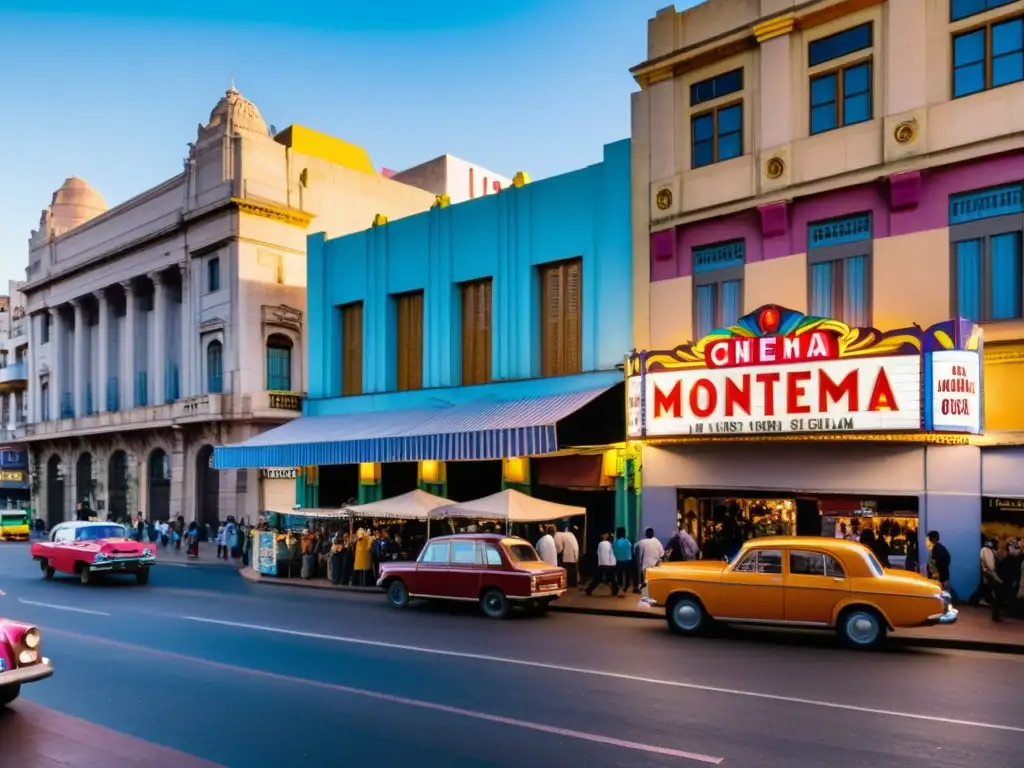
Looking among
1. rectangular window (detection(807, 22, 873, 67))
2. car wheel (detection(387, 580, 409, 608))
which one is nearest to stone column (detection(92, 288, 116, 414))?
car wheel (detection(387, 580, 409, 608))

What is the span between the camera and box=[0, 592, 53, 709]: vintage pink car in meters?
8.95

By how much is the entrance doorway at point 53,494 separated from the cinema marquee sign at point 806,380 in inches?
1859

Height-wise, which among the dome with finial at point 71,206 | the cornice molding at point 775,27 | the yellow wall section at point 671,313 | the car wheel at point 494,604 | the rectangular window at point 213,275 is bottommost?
the car wheel at point 494,604

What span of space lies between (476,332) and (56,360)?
126 ft

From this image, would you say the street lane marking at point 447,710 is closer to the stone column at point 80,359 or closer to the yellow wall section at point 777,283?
the yellow wall section at point 777,283

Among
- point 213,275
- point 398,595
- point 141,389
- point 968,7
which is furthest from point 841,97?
point 141,389

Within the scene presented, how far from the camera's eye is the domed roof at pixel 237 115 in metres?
39.8

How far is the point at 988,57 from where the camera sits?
17188 millimetres

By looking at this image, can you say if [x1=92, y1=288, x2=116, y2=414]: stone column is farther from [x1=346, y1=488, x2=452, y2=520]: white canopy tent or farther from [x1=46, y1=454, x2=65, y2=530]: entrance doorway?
[x1=346, y1=488, x2=452, y2=520]: white canopy tent

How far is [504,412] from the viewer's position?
23.3 m

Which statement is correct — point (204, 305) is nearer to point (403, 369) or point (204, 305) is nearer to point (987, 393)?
point (403, 369)

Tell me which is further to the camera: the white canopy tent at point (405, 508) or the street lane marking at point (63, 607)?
A: the white canopy tent at point (405, 508)

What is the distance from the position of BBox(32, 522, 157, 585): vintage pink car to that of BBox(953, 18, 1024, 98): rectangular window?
23.3 metres

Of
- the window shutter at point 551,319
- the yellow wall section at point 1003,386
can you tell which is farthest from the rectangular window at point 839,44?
the window shutter at point 551,319
